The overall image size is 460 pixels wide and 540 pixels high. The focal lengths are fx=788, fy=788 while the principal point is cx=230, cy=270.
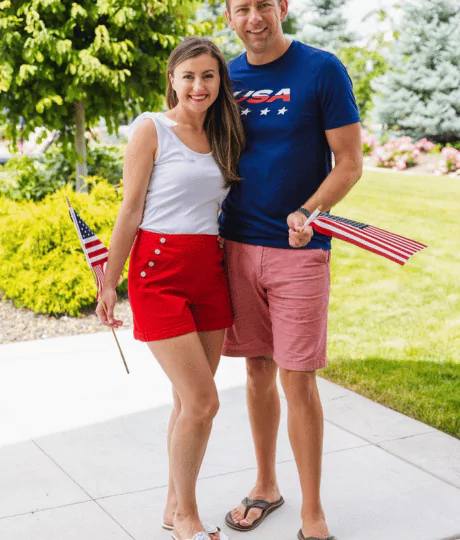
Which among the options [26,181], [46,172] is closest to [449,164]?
[46,172]

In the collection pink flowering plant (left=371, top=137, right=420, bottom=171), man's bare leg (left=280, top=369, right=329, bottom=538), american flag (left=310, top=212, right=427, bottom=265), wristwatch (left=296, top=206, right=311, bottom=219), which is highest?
wristwatch (left=296, top=206, right=311, bottom=219)

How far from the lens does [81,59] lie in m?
6.77

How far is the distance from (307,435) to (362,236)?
79cm

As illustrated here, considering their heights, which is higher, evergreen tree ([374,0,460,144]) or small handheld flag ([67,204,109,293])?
small handheld flag ([67,204,109,293])

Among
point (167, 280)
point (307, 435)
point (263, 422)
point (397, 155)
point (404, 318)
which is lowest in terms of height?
point (397, 155)

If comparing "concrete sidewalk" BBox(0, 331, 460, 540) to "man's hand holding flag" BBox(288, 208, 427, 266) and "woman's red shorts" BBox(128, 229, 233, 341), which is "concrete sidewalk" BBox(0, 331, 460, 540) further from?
"man's hand holding flag" BBox(288, 208, 427, 266)

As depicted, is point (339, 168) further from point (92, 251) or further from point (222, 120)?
point (92, 251)

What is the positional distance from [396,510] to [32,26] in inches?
205

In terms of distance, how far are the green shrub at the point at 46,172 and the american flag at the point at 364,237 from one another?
538cm

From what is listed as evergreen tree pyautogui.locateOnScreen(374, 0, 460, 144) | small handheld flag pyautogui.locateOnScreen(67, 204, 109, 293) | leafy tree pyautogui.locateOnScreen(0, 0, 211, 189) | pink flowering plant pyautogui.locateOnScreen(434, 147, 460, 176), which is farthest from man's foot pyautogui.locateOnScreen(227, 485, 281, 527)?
evergreen tree pyautogui.locateOnScreen(374, 0, 460, 144)

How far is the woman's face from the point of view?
9.06 ft

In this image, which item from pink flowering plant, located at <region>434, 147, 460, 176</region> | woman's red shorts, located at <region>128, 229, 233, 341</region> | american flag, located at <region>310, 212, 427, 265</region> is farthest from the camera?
pink flowering plant, located at <region>434, 147, 460, 176</region>

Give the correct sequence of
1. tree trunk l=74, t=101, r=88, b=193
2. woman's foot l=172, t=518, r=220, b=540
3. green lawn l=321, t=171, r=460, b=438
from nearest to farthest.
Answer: woman's foot l=172, t=518, r=220, b=540, green lawn l=321, t=171, r=460, b=438, tree trunk l=74, t=101, r=88, b=193

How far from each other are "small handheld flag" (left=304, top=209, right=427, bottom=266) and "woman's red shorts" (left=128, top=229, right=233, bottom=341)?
405mm
